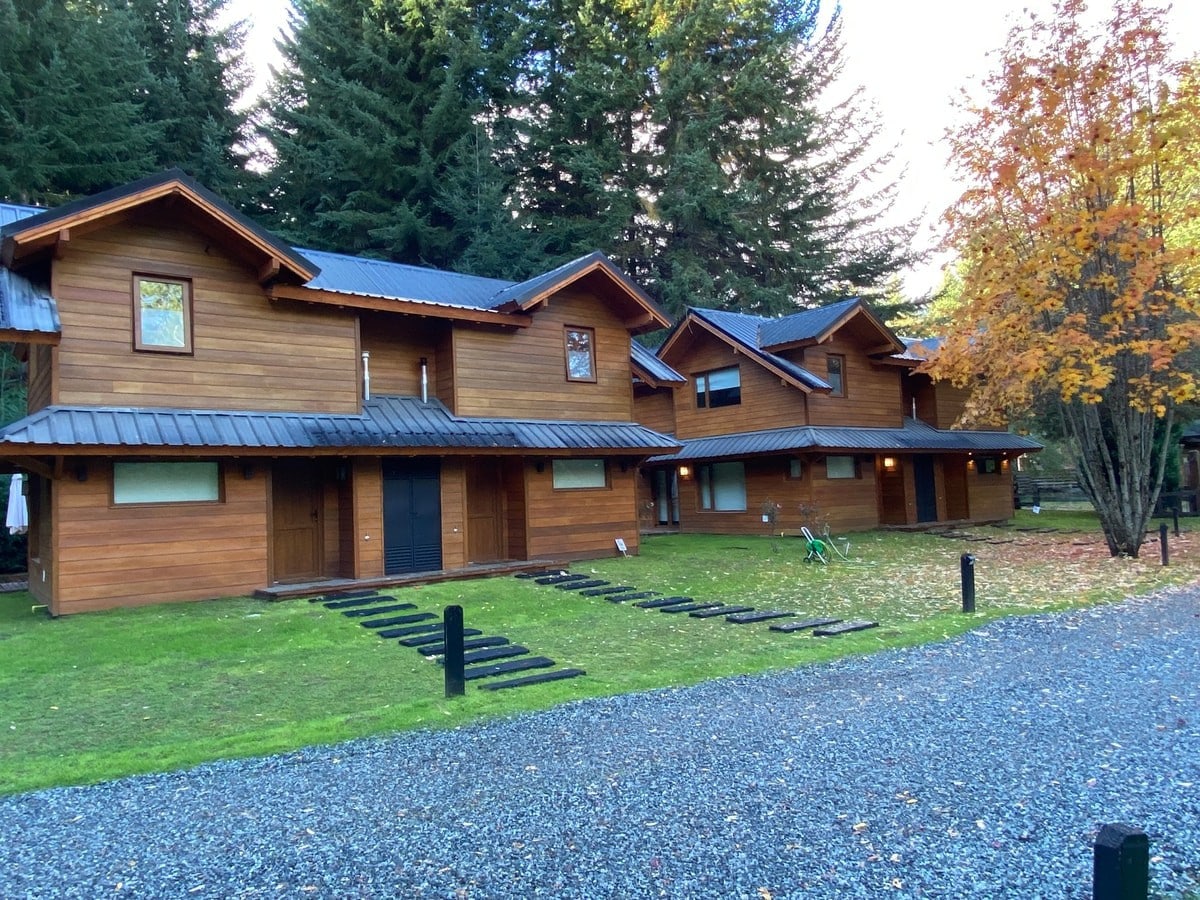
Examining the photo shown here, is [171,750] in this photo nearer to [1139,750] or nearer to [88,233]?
[1139,750]

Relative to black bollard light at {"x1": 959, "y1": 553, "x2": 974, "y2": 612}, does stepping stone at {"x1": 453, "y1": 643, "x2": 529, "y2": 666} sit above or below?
below

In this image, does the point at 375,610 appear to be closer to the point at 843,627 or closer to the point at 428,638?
the point at 428,638

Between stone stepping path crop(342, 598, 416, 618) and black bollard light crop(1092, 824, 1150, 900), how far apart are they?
9948 mm

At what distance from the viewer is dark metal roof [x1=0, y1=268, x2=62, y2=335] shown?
35.0 ft

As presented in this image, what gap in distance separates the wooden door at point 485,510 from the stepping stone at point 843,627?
8.28m

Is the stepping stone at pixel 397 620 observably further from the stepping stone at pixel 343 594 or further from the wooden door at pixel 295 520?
the wooden door at pixel 295 520

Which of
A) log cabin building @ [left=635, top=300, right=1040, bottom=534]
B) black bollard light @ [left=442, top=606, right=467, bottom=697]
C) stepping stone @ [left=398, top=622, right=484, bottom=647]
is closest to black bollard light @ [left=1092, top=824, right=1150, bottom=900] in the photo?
black bollard light @ [left=442, top=606, right=467, bottom=697]

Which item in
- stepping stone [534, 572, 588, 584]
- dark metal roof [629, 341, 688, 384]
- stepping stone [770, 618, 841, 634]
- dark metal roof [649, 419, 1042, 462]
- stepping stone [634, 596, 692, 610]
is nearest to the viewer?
stepping stone [770, 618, 841, 634]

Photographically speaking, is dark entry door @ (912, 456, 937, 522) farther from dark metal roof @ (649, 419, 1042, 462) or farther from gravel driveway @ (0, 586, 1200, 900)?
gravel driveway @ (0, 586, 1200, 900)

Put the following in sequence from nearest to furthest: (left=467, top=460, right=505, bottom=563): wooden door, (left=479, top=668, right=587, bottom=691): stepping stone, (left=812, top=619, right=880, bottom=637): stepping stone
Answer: (left=479, top=668, right=587, bottom=691): stepping stone, (left=812, top=619, right=880, bottom=637): stepping stone, (left=467, top=460, right=505, bottom=563): wooden door

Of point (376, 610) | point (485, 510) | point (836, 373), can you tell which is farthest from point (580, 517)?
point (836, 373)

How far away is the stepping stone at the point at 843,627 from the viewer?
916cm

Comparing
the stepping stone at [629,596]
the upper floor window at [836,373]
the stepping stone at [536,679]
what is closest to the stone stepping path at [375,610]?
the stepping stone at [629,596]

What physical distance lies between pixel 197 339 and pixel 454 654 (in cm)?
841
